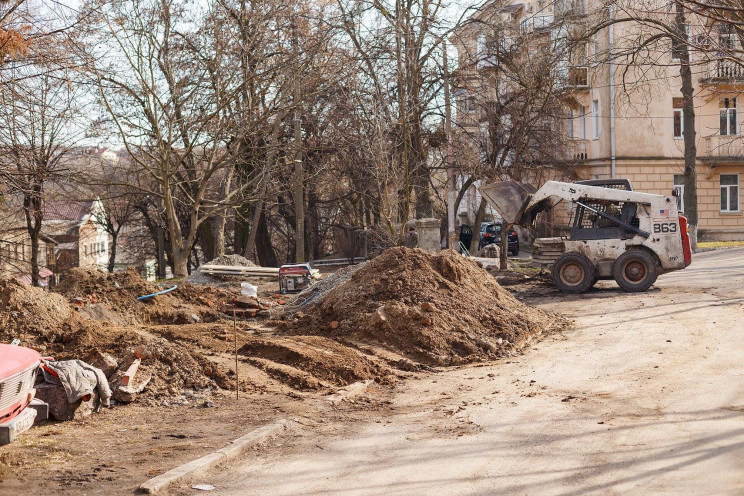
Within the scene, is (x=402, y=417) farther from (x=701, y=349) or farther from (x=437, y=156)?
(x=437, y=156)

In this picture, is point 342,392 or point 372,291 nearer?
point 342,392

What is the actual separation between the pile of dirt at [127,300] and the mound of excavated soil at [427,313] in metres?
3.16

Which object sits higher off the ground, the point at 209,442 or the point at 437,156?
the point at 437,156

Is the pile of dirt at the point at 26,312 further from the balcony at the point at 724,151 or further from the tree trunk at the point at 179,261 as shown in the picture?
the balcony at the point at 724,151

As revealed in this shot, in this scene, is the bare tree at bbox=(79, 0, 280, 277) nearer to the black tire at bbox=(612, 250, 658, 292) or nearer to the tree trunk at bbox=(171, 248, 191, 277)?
the tree trunk at bbox=(171, 248, 191, 277)

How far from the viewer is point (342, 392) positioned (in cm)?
Answer: 982

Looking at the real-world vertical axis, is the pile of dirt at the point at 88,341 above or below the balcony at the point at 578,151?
below

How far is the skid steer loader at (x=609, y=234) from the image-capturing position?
757 inches

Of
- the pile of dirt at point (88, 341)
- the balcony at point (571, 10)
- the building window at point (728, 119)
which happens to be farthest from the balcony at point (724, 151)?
the pile of dirt at point (88, 341)

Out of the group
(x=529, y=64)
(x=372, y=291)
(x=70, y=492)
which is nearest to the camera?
(x=70, y=492)

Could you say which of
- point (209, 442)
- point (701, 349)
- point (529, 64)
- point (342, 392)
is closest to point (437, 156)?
point (529, 64)

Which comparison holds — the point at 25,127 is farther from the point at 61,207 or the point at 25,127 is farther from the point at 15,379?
the point at 61,207

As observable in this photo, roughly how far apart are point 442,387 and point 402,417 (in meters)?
1.78

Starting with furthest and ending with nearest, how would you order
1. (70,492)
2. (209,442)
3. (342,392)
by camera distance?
(342,392) → (209,442) → (70,492)
